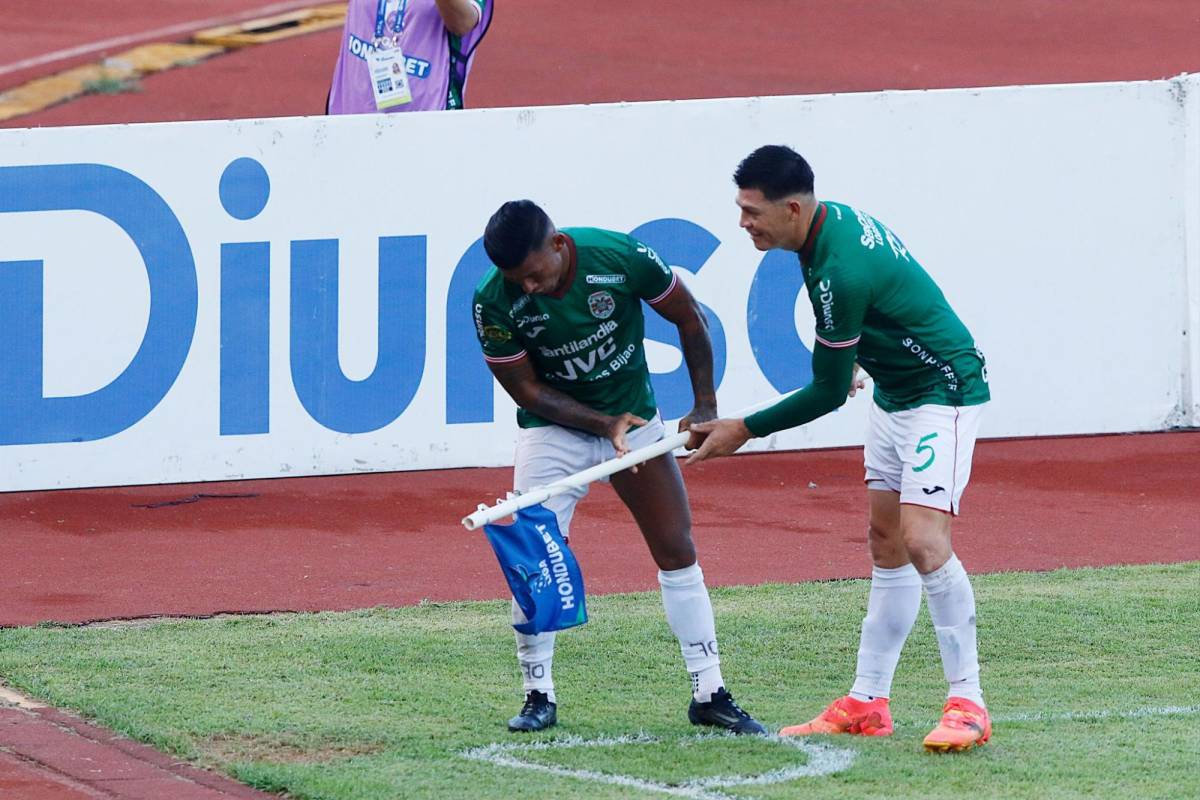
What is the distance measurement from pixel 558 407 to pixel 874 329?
1.03m

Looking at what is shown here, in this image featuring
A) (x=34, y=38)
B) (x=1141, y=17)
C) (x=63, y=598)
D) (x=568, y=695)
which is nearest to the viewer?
(x=568, y=695)

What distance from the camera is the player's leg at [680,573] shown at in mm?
6180

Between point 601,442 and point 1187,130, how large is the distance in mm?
6641

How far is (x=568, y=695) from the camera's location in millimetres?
6699

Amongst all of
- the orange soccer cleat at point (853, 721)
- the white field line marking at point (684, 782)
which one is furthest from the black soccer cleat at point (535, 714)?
the orange soccer cleat at point (853, 721)

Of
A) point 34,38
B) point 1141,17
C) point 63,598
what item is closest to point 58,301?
point 63,598

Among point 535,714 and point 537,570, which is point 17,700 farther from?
point 537,570

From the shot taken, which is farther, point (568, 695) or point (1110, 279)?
point (1110, 279)

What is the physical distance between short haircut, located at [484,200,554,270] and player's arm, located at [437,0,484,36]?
486cm

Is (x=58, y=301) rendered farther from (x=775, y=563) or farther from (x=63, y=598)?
(x=775, y=563)

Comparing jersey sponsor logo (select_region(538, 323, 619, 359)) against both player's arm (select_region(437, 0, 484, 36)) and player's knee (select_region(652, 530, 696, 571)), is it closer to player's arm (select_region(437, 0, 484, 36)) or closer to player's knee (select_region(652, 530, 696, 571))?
player's knee (select_region(652, 530, 696, 571))

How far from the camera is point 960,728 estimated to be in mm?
5785

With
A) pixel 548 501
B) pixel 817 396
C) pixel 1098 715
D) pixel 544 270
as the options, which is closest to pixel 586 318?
pixel 544 270

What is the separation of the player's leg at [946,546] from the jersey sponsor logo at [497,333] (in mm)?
1306
